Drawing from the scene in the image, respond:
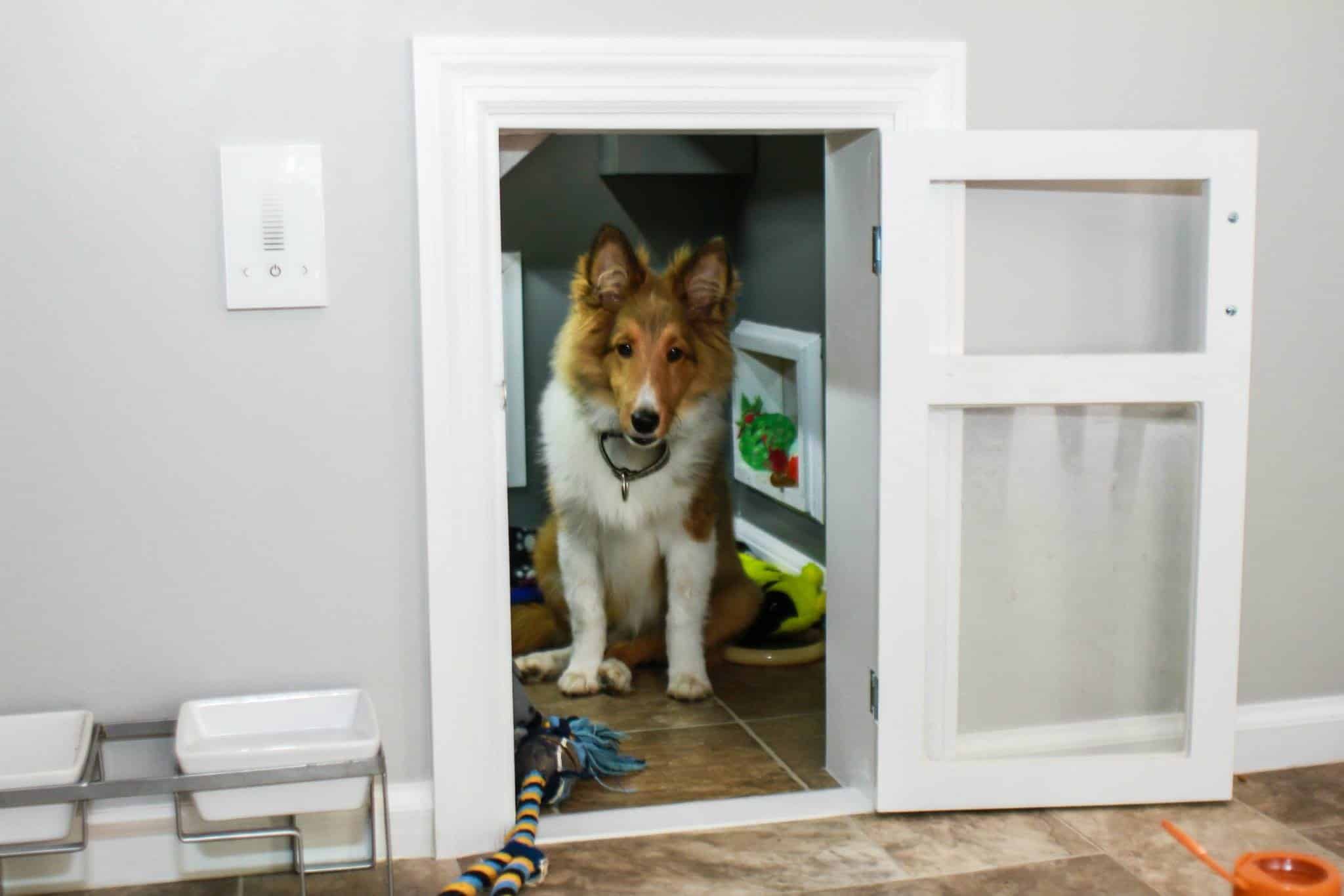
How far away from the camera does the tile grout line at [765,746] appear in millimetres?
2615

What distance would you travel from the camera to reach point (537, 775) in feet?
7.73

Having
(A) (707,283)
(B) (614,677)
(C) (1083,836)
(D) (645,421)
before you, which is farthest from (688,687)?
(C) (1083,836)

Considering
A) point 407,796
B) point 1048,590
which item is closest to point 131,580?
point 407,796

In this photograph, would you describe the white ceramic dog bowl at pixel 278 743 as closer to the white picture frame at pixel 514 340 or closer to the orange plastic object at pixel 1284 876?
the orange plastic object at pixel 1284 876

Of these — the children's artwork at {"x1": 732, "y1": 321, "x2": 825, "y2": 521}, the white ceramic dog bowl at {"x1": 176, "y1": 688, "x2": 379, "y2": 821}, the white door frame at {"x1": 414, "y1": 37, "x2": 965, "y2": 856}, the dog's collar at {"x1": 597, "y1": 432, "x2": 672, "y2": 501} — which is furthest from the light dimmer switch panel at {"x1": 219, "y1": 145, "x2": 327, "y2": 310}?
the children's artwork at {"x1": 732, "y1": 321, "x2": 825, "y2": 521}

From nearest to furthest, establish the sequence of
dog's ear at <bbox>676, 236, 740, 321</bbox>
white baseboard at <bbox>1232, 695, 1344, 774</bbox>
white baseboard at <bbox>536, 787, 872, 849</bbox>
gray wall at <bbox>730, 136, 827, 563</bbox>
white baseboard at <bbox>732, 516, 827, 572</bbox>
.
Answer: white baseboard at <bbox>536, 787, 872, 849</bbox> → white baseboard at <bbox>1232, 695, 1344, 774</bbox> → dog's ear at <bbox>676, 236, 740, 321</bbox> → gray wall at <bbox>730, 136, 827, 563</bbox> → white baseboard at <bbox>732, 516, 827, 572</bbox>

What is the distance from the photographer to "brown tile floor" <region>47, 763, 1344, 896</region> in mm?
2094

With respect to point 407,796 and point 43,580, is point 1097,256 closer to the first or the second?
point 407,796

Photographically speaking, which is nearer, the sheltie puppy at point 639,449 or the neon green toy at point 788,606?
the sheltie puppy at point 639,449

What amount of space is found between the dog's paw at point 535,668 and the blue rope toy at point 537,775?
0.38m

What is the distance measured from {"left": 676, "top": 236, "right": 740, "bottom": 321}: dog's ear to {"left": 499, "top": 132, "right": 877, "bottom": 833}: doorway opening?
0.24m

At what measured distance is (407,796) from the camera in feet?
7.34

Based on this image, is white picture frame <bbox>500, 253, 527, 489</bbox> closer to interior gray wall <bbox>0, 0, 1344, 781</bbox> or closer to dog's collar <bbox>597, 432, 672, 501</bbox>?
dog's collar <bbox>597, 432, 672, 501</bbox>

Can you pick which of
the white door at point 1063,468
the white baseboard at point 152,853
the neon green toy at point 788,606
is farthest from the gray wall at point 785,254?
the white baseboard at point 152,853
